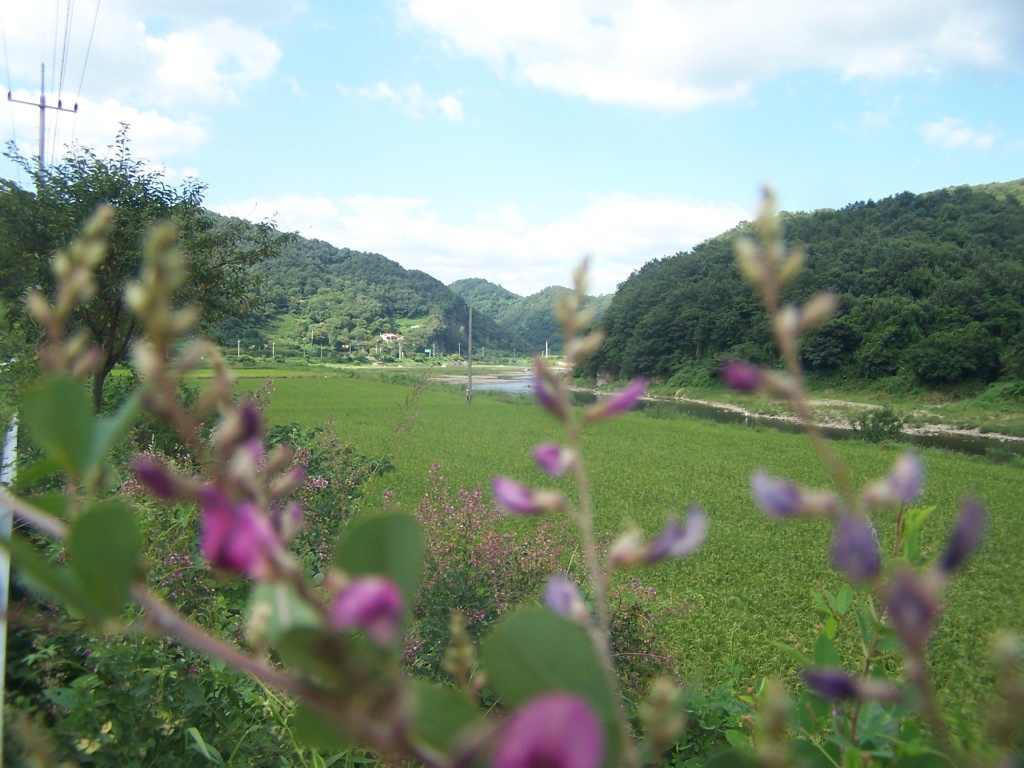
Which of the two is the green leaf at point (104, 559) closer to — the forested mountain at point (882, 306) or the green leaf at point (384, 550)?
the green leaf at point (384, 550)

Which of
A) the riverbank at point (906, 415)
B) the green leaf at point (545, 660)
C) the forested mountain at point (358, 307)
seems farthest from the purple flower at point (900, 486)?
the forested mountain at point (358, 307)

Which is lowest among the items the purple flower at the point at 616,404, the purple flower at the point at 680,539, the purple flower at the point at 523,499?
the purple flower at the point at 680,539

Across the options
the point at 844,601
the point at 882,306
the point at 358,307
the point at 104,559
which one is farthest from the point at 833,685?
the point at 358,307

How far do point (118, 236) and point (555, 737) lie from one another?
8.41 m

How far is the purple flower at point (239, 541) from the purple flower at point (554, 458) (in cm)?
11

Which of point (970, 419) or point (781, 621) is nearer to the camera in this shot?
point (781, 621)

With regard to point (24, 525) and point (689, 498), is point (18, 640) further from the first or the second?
point (689, 498)

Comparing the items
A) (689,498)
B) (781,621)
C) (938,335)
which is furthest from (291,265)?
(781,621)

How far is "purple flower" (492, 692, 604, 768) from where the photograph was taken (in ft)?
0.51

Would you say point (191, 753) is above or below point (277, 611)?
below

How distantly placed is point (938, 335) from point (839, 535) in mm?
32134

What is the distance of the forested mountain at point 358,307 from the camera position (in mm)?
39938

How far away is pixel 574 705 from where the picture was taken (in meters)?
0.16

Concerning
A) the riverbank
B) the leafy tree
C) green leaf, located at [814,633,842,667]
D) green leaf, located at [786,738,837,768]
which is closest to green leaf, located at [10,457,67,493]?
green leaf, located at [786,738,837,768]
